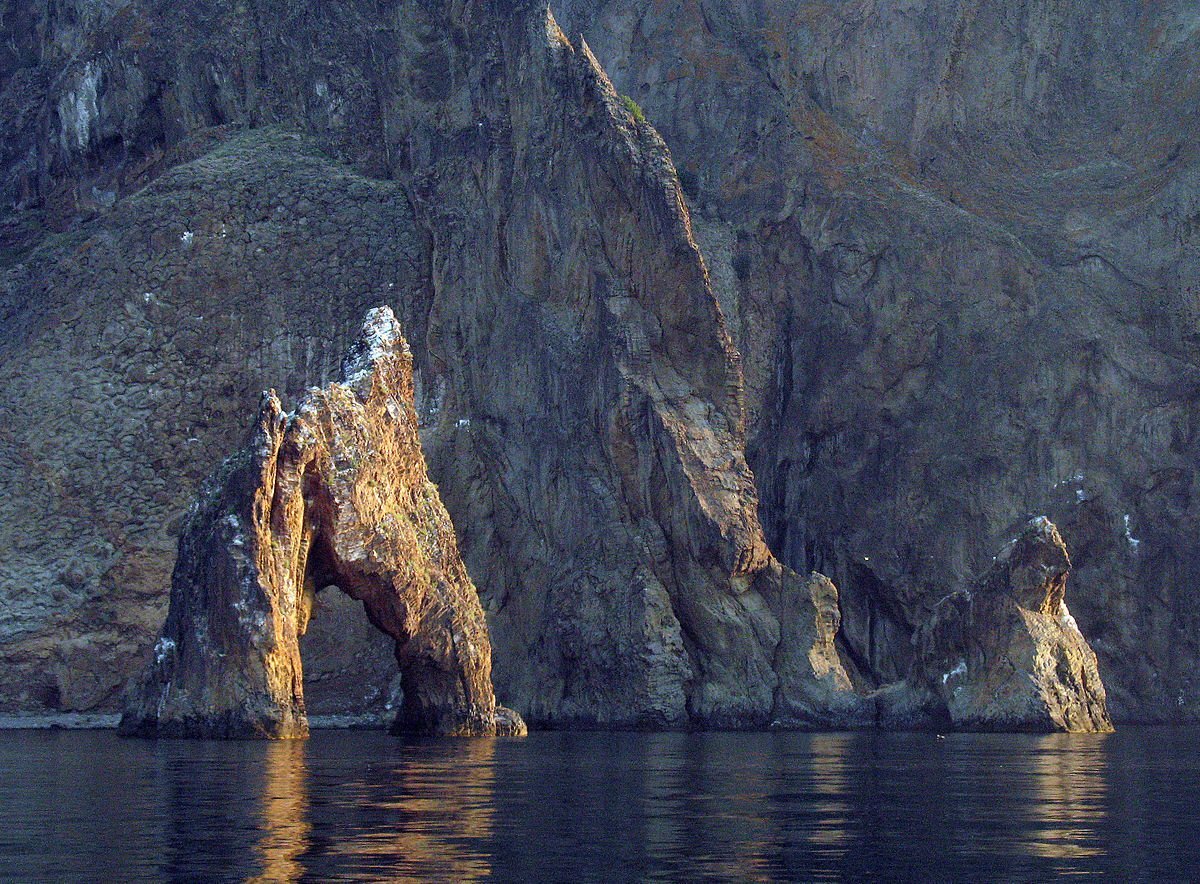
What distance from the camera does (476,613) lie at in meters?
59.9

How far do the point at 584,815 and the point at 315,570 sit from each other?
29.7m

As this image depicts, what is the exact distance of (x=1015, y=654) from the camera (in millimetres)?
69312

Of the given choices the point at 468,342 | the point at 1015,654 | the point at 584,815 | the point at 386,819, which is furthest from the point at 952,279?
the point at 386,819

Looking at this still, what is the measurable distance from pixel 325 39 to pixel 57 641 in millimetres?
37849

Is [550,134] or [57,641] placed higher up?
[550,134]

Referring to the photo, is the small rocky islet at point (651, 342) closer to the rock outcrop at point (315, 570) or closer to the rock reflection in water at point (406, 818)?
the rock outcrop at point (315, 570)

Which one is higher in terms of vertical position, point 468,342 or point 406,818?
point 468,342

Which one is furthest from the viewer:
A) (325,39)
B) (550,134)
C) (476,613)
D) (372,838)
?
(325,39)

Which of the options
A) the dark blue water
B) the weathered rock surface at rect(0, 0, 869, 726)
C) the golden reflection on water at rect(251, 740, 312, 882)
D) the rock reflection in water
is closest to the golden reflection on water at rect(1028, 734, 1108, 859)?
the dark blue water

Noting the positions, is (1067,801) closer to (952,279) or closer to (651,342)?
(651,342)

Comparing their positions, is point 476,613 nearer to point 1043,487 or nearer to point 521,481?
point 521,481

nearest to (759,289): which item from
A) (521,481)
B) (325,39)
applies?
(521,481)

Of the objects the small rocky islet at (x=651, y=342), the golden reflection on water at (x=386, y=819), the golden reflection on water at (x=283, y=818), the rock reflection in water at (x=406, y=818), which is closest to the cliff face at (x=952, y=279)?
the small rocky islet at (x=651, y=342)

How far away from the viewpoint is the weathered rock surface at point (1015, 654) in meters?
69.1
